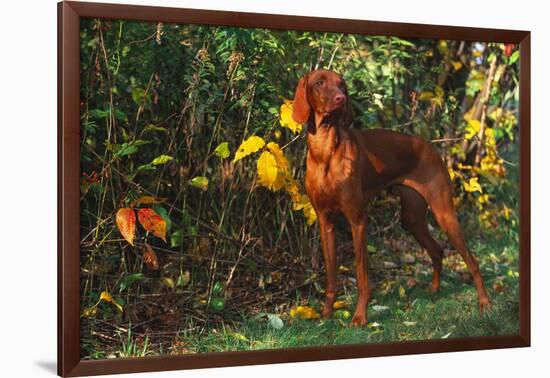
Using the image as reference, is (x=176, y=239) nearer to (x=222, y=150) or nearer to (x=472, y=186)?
(x=222, y=150)

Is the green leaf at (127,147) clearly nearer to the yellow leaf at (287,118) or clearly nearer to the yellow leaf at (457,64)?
the yellow leaf at (287,118)

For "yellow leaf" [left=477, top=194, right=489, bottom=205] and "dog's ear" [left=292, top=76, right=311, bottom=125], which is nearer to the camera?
"dog's ear" [left=292, top=76, right=311, bottom=125]

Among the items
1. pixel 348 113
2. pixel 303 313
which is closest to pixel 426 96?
pixel 348 113

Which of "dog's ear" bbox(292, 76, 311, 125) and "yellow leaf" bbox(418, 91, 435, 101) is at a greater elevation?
"yellow leaf" bbox(418, 91, 435, 101)

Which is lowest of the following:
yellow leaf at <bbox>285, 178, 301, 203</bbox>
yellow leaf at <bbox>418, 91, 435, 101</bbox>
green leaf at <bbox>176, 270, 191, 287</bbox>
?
green leaf at <bbox>176, 270, 191, 287</bbox>

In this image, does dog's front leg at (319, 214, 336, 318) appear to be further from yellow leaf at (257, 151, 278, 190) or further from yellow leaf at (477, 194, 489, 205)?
yellow leaf at (477, 194, 489, 205)

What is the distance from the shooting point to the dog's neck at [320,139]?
6598mm

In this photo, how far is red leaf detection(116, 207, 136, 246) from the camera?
6152mm

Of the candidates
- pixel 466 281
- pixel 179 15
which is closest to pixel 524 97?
pixel 466 281

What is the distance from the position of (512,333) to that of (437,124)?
141cm

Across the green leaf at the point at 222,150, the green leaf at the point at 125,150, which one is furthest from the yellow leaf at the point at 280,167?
the green leaf at the point at 125,150

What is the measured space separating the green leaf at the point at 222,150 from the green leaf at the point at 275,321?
943 mm

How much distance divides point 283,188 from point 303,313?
0.73m

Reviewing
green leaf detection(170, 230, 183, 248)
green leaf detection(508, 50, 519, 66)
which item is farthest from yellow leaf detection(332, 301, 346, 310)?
green leaf detection(508, 50, 519, 66)
